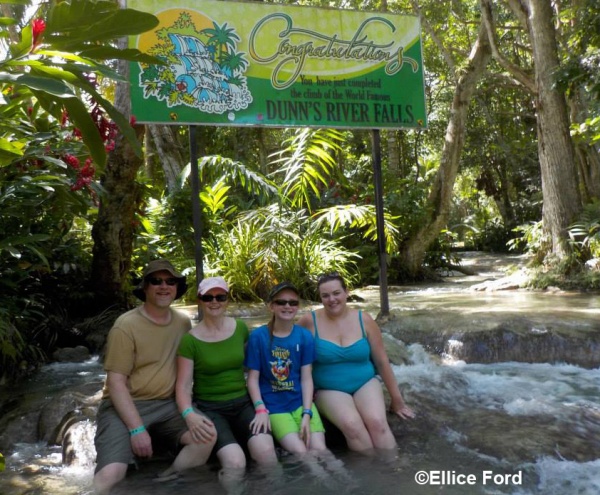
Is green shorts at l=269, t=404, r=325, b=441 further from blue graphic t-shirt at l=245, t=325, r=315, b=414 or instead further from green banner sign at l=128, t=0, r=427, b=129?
green banner sign at l=128, t=0, r=427, b=129

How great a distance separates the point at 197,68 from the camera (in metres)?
5.49

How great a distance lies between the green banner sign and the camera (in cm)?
539

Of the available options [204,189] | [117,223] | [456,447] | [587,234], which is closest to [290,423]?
[456,447]

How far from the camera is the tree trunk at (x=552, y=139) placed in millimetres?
12172

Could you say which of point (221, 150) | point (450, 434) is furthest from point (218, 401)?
point (221, 150)

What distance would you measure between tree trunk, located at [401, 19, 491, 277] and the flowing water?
8.21 metres

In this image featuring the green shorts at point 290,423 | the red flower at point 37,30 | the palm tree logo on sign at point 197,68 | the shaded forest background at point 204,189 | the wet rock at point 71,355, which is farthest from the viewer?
the wet rock at point 71,355

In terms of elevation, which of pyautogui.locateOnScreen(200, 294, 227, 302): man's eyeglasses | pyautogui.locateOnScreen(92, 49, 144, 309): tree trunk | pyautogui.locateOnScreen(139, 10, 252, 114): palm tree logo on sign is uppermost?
pyautogui.locateOnScreen(139, 10, 252, 114): palm tree logo on sign

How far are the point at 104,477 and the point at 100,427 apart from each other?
297mm

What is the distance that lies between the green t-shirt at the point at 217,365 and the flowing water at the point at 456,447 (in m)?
0.45

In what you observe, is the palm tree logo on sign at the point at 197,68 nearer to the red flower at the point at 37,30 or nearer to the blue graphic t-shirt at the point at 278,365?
the blue graphic t-shirt at the point at 278,365

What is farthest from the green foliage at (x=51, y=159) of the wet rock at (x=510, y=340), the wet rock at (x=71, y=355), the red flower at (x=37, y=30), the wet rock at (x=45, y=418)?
the wet rock at (x=510, y=340)

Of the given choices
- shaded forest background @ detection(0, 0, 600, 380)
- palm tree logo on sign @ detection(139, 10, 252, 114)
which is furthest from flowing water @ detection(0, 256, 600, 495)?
palm tree logo on sign @ detection(139, 10, 252, 114)

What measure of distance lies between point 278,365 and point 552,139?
1024cm
